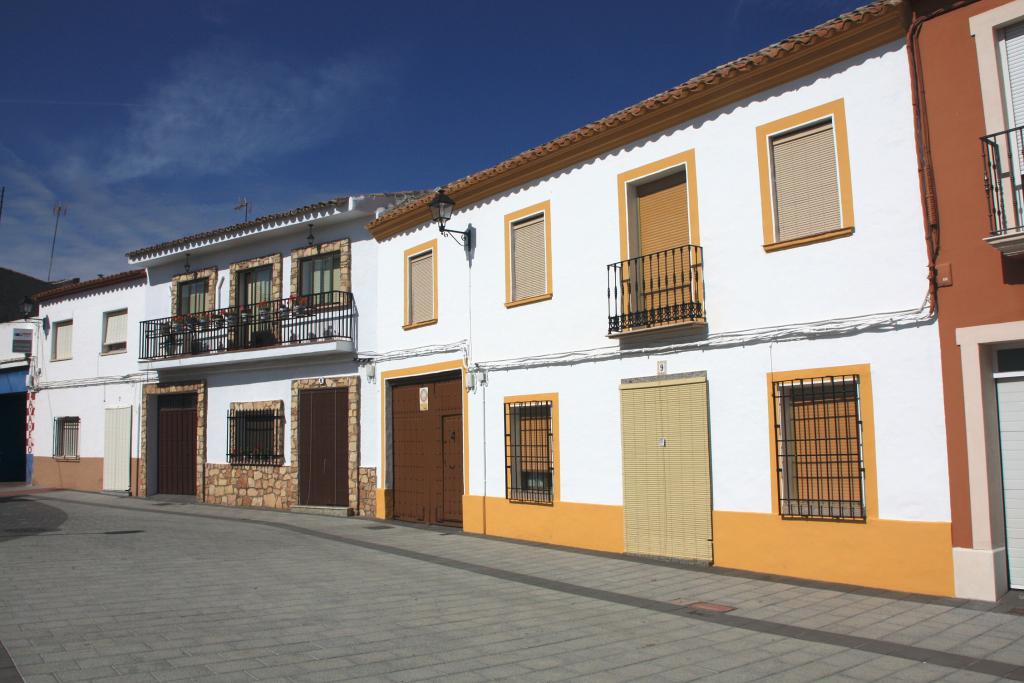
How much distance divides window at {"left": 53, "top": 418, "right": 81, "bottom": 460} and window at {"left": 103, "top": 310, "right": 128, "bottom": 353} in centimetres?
249

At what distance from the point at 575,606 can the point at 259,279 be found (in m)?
13.1

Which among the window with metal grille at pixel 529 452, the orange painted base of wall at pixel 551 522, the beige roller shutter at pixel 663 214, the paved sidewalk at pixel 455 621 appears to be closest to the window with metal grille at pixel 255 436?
the orange painted base of wall at pixel 551 522

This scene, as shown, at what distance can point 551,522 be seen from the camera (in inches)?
472

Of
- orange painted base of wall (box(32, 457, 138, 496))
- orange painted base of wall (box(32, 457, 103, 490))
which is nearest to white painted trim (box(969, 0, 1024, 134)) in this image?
orange painted base of wall (box(32, 457, 138, 496))

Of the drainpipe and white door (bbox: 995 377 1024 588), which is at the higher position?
the drainpipe

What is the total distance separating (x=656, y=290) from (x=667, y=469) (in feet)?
7.68

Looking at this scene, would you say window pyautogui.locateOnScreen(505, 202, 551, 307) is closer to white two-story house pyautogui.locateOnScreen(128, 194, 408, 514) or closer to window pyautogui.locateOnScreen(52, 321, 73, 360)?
white two-story house pyautogui.locateOnScreen(128, 194, 408, 514)

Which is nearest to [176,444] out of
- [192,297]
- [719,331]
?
[192,297]

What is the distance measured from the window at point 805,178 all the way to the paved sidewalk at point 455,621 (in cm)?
390

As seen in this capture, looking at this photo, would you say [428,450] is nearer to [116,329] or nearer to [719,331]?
[719,331]

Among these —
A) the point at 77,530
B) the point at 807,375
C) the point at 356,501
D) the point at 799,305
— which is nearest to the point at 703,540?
the point at 807,375

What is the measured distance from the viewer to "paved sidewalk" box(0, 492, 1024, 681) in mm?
5727

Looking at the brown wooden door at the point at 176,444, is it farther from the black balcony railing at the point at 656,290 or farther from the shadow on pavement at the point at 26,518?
the black balcony railing at the point at 656,290

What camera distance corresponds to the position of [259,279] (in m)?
18.5
